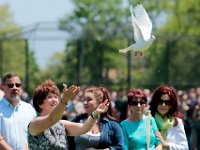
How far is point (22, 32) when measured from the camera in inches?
1330

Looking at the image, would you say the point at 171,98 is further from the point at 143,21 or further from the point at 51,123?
the point at 51,123

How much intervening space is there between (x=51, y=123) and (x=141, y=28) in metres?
2.09

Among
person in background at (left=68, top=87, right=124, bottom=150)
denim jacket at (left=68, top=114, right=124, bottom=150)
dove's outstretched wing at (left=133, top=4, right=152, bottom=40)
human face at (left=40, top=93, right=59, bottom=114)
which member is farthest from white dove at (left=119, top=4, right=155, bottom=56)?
human face at (left=40, top=93, right=59, bottom=114)

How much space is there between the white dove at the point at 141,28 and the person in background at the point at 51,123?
1.04 meters

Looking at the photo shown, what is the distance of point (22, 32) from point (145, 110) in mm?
23277

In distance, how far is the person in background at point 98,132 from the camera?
33.2 feet

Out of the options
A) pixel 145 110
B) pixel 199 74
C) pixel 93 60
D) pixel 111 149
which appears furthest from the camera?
pixel 199 74

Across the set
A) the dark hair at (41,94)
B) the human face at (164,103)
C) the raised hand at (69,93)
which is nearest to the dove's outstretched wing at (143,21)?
the dark hair at (41,94)

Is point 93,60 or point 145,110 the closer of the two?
point 145,110

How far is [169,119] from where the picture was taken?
11.0 metres

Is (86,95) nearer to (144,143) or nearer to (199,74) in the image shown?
(144,143)

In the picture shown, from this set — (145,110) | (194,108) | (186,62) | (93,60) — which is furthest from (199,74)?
(145,110)

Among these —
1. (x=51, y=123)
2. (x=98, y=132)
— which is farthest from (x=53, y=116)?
(x=98, y=132)

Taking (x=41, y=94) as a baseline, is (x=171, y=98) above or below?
below
